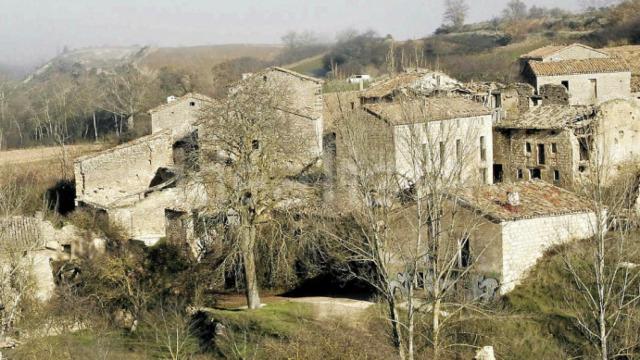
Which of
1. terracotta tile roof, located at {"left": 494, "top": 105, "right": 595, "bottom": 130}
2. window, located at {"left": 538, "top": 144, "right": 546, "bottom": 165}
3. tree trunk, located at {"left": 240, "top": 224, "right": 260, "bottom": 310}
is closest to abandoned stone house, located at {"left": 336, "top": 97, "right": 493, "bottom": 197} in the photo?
terracotta tile roof, located at {"left": 494, "top": 105, "right": 595, "bottom": 130}

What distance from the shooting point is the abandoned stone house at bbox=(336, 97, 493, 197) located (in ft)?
59.5

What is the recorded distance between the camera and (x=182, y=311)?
73.0ft

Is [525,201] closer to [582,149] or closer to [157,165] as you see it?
[582,149]

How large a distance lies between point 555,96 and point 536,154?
474 cm

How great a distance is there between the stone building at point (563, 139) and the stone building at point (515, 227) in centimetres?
504

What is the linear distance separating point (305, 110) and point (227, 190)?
11.2 metres

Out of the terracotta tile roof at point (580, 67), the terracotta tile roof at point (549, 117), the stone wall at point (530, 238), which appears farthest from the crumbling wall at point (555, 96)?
the stone wall at point (530, 238)

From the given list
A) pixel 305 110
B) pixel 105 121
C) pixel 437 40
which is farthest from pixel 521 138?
pixel 437 40

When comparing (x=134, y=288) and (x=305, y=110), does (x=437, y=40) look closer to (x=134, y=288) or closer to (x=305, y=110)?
(x=305, y=110)

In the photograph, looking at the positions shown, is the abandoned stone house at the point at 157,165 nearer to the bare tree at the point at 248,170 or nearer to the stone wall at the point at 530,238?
the bare tree at the point at 248,170

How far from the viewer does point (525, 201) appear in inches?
849

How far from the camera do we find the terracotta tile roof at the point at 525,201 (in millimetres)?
20406

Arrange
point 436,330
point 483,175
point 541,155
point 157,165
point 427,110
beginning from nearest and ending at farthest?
point 436,330 < point 427,110 < point 483,175 < point 541,155 < point 157,165

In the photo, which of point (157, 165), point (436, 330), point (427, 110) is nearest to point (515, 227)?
point (427, 110)
